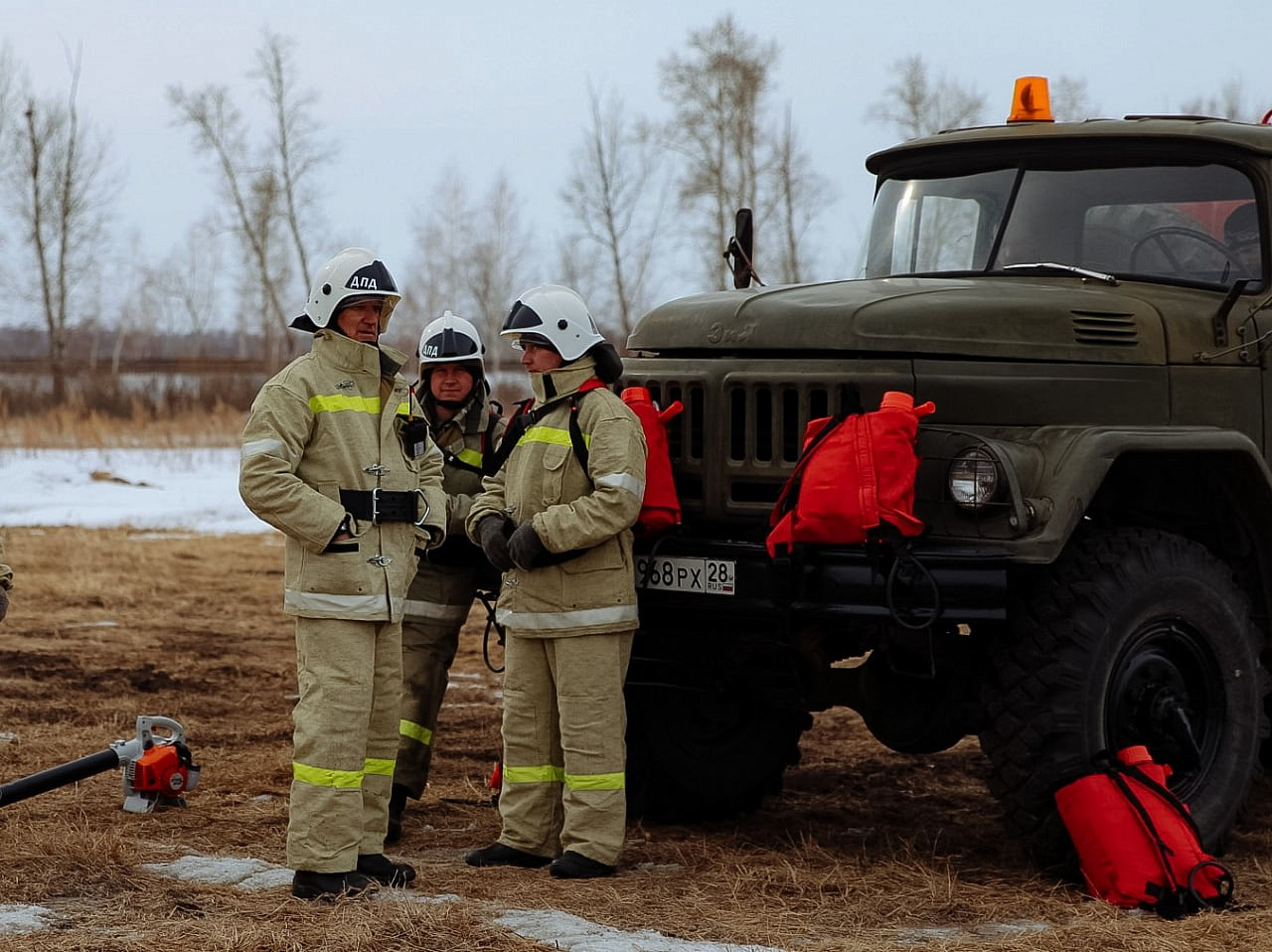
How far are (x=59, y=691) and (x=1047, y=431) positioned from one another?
5656 millimetres

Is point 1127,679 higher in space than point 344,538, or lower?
lower

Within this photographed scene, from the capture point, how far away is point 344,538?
5340mm

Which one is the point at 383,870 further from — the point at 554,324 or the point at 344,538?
the point at 554,324

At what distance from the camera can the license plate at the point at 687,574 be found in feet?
18.6

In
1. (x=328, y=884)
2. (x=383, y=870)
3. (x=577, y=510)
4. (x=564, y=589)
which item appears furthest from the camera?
(x=564, y=589)

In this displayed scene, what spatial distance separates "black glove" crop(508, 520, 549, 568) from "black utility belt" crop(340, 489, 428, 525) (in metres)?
0.39

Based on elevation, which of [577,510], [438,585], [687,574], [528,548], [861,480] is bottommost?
[438,585]

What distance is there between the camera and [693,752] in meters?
6.69

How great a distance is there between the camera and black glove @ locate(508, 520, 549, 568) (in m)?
5.65

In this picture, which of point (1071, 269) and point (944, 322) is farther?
point (1071, 269)

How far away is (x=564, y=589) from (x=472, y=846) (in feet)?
3.78

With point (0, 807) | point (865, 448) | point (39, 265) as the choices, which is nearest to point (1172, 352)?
point (865, 448)

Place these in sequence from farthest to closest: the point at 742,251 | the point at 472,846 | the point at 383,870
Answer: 1. the point at 742,251
2. the point at 472,846
3. the point at 383,870

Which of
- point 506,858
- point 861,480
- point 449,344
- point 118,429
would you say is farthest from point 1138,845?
point 118,429
